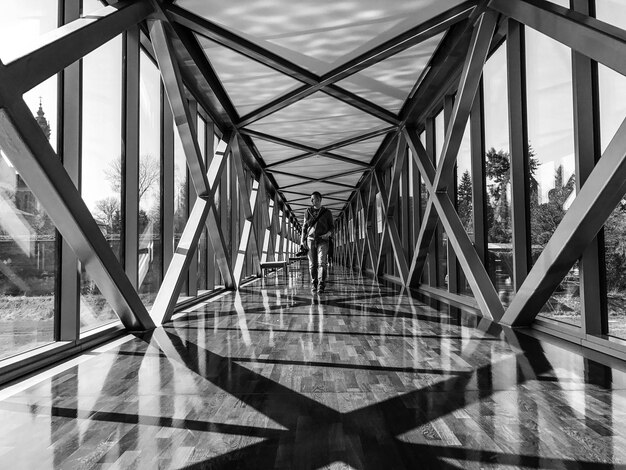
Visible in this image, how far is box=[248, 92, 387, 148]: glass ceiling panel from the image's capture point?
380 inches

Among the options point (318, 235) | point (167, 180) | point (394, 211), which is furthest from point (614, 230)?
point (394, 211)

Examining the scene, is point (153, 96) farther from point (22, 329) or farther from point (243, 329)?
point (22, 329)

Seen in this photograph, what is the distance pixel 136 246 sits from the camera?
5758 millimetres

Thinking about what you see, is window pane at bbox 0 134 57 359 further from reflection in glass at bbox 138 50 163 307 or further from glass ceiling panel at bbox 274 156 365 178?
glass ceiling panel at bbox 274 156 365 178

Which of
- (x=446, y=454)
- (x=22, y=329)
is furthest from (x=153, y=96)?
(x=446, y=454)

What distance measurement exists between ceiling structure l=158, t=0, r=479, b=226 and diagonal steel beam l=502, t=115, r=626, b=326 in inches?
126

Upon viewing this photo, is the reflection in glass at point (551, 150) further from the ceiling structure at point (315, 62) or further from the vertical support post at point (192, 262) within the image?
the vertical support post at point (192, 262)

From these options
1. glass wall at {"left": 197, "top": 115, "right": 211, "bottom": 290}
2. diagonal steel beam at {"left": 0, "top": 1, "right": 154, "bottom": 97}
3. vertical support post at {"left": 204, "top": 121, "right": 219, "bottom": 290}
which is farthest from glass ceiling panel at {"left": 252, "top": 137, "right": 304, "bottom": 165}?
diagonal steel beam at {"left": 0, "top": 1, "right": 154, "bottom": 97}

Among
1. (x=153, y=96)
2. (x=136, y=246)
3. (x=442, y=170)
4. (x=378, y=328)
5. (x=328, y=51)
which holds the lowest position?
(x=378, y=328)

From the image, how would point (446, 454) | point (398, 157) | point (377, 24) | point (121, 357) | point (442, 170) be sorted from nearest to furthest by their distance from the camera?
point (446, 454) < point (121, 357) < point (377, 24) < point (442, 170) < point (398, 157)

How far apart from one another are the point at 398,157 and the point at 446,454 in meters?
10.8

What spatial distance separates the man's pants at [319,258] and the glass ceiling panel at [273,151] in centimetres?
384

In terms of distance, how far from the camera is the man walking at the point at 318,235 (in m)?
10.0

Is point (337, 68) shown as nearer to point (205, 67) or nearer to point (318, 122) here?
point (205, 67)
